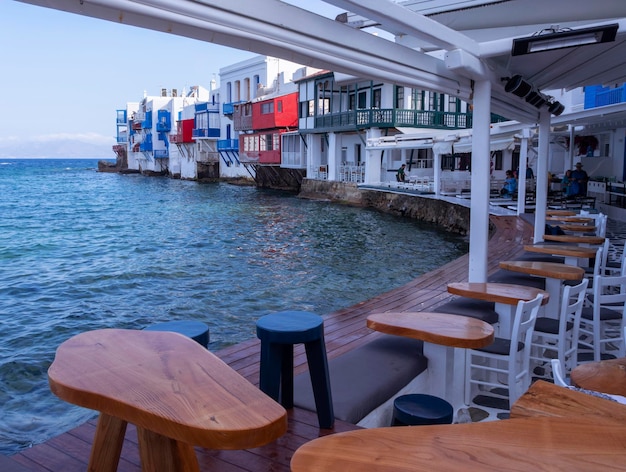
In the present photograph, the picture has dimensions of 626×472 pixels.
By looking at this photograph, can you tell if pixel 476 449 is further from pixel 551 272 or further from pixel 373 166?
pixel 373 166

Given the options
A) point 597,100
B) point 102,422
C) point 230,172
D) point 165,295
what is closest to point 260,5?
point 102,422

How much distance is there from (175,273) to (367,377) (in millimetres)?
12234

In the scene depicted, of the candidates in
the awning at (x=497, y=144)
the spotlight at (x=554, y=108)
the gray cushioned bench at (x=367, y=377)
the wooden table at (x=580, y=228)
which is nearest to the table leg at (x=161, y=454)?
the gray cushioned bench at (x=367, y=377)

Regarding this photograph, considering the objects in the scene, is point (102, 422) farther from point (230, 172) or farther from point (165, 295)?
point (230, 172)

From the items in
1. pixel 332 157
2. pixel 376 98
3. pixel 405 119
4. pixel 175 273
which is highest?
pixel 376 98

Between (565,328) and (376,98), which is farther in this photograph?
(376,98)

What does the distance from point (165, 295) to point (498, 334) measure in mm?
9167

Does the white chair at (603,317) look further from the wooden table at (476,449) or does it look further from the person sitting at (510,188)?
the person sitting at (510,188)

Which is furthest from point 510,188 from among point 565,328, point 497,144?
point 565,328

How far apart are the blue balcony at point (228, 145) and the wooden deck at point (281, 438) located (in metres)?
46.3

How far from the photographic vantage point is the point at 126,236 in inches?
956

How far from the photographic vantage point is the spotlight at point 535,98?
670 cm

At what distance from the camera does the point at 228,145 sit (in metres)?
54.9

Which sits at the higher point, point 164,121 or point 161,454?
point 164,121
